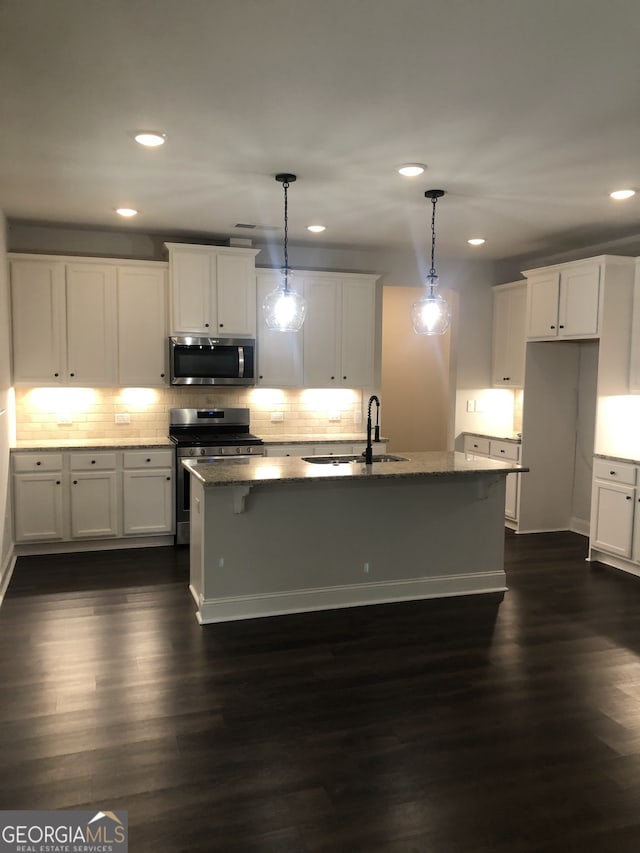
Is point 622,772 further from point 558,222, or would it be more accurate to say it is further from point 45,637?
point 558,222

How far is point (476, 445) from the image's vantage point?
22.5 ft

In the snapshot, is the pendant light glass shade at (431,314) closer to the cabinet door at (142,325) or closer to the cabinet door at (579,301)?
the cabinet door at (579,301)

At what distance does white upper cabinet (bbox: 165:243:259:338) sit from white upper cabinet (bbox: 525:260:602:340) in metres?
2.56

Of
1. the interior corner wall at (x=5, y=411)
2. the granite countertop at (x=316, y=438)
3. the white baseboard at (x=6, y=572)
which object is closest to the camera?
the white baseboard at (x=6, y=572)

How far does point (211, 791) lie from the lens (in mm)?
2398

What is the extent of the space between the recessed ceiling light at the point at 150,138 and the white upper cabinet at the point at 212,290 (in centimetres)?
221

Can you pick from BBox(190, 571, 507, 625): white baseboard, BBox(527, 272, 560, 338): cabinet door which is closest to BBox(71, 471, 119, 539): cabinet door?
BBox(190, 571, 507, 625): white baseboard

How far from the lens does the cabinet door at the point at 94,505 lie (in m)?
5.39

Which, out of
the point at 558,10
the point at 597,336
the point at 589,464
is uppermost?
the point at 558,10

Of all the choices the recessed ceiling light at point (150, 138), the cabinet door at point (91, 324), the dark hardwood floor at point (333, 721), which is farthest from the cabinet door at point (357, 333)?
the recessed ceiling light at point (150, 138)

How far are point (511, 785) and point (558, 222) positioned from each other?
409cm

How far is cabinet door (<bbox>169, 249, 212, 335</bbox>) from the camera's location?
5641 millimetres

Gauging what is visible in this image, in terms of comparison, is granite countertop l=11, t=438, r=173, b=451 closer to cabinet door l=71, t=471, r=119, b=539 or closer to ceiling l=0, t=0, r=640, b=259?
cabinet door l=71, t=471, r=119, b=539

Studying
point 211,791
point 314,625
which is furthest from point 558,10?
point 314,625
